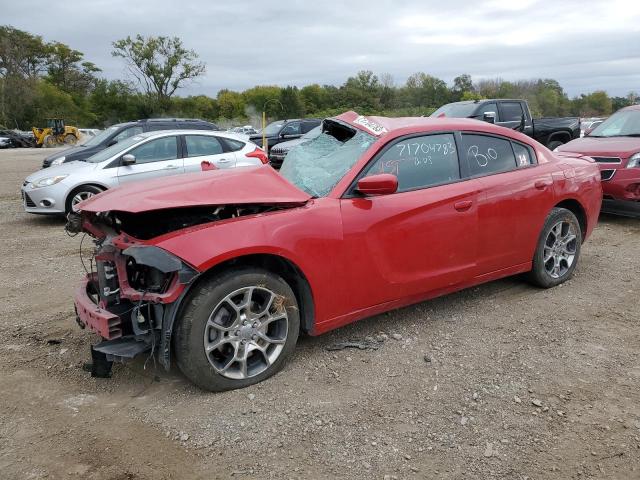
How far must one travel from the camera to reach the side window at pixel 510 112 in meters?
13.2

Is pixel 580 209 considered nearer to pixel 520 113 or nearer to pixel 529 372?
pixel 529 372

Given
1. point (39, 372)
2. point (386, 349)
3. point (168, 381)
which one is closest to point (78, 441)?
point (168, 381)

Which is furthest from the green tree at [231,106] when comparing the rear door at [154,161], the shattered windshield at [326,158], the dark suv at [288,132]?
the shattered windshield at [326,158]

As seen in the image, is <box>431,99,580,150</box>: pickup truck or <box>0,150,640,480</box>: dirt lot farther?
<box>431,99,580,150</box>: pickup truck

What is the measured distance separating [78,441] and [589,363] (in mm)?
3230

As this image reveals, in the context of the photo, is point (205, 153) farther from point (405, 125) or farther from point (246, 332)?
point (246, 332)

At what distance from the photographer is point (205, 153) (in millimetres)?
9289

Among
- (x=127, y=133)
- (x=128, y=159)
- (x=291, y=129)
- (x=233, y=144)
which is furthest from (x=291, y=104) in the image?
(x=128, y=159)

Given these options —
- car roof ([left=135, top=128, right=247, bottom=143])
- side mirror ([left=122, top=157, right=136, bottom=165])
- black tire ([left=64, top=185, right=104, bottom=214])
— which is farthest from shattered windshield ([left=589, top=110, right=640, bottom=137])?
black tire ([left=64, top=185, right=104, bottom=214])

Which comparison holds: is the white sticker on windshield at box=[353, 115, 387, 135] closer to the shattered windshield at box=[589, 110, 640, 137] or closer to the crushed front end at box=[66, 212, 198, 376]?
the crushed front end at box=[66, 212, 198, 376]

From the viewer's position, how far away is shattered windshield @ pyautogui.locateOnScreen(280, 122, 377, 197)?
3785mm

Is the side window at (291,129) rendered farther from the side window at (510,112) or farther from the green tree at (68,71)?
the green tree at (68,71)

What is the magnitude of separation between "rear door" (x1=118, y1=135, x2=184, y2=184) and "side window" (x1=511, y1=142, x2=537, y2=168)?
5812 millimetres

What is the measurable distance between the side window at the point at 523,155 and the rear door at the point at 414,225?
29.5 inches
